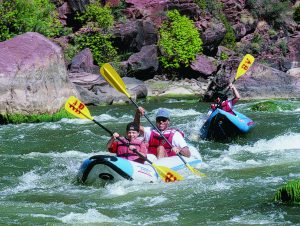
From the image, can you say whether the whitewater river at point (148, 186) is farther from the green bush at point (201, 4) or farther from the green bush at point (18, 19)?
the green bush at point (201, 4)

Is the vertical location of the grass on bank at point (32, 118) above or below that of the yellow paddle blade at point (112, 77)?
below

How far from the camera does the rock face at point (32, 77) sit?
12.3 meters

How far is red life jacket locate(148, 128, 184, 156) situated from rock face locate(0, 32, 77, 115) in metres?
5.48

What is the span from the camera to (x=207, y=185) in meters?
6.57

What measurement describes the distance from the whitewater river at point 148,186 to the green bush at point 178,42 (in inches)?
468

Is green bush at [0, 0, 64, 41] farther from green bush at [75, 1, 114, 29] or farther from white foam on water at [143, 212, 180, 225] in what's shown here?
white foam on water at [143, 212, 180, 225]

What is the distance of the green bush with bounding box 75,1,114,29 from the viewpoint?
23078 mm

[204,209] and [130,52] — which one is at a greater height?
[204,209]

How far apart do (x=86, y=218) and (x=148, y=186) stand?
158 cm

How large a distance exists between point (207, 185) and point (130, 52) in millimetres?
16461

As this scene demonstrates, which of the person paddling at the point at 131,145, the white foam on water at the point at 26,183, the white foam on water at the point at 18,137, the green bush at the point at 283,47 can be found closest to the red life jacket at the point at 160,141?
the person paddling at the point at 131,145

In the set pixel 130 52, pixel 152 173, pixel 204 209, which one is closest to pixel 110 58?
pixel 130 52

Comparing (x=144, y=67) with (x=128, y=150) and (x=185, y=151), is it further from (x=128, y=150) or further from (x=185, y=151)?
(x=128, y=150)

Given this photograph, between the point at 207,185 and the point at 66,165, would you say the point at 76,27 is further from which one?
the point at 207,185
